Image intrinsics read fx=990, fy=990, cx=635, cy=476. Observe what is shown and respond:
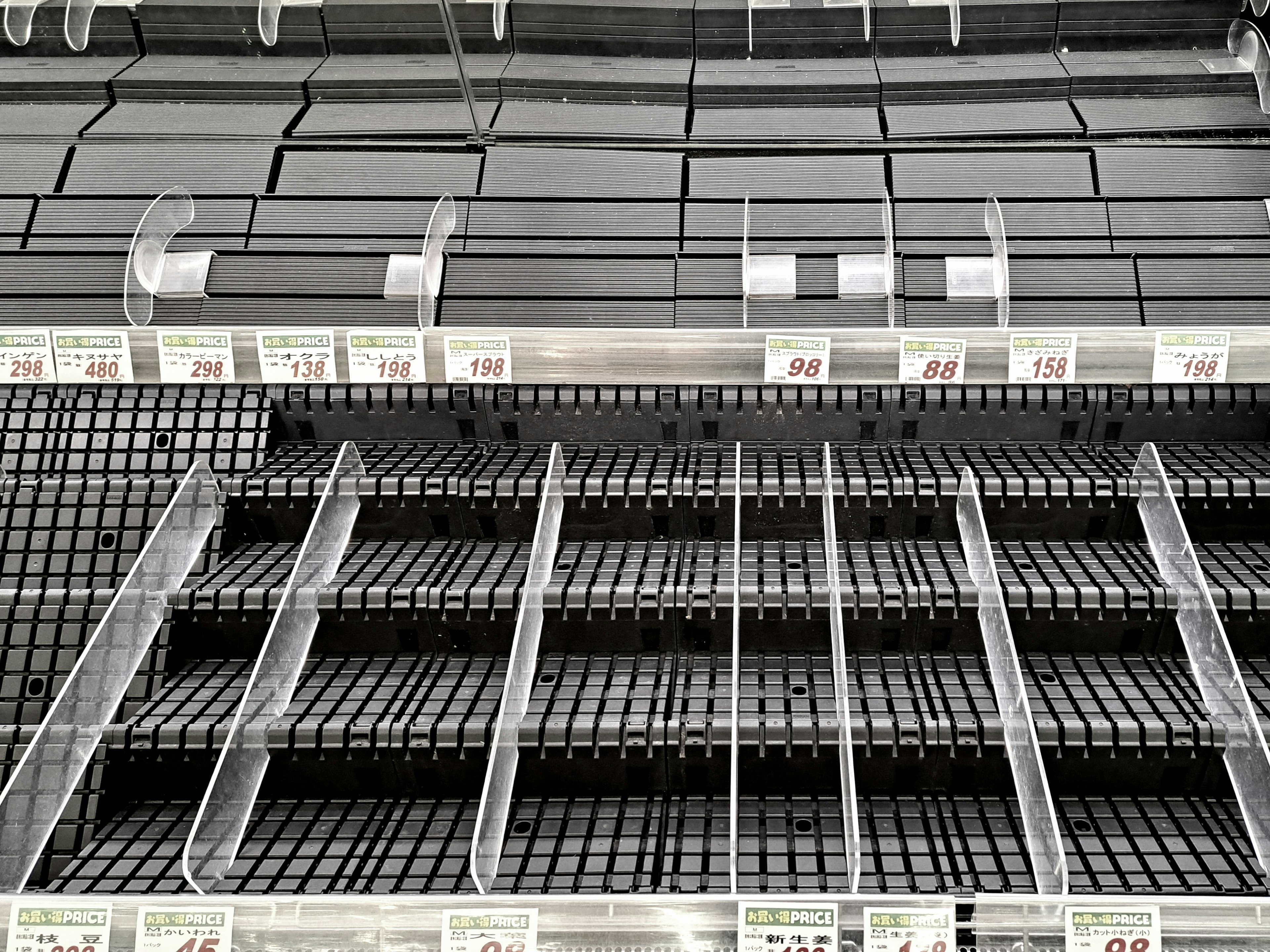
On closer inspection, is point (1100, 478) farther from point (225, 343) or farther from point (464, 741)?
point (225, 343)

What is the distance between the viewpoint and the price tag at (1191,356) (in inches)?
101

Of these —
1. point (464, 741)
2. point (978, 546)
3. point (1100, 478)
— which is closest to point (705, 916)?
point (464, 741)

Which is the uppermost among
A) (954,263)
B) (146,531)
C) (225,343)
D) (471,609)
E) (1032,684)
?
(954,263)

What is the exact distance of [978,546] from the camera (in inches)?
91.6

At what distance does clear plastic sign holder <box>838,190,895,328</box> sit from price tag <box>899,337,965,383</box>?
207mm

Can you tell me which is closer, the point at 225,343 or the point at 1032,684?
the point at 1032,684

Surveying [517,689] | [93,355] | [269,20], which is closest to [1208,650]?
[517,689]

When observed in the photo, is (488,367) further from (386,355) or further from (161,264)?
(161,264)

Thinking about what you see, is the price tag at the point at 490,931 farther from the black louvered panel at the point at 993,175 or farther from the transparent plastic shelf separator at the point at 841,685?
the black louvered panel at the point at 993,175

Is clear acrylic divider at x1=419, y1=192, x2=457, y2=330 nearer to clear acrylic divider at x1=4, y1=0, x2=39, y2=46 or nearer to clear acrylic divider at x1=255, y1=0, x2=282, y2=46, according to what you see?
clear acrylic divider at x1=255, y1=0, x2=282, y2=46

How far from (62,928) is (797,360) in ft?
6.66

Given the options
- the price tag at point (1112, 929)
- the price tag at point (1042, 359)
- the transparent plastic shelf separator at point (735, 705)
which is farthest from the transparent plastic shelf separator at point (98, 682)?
the price tag at point (1042, 359)

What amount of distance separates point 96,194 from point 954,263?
2.82m

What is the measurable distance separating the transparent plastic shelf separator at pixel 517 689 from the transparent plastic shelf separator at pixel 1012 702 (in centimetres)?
101
